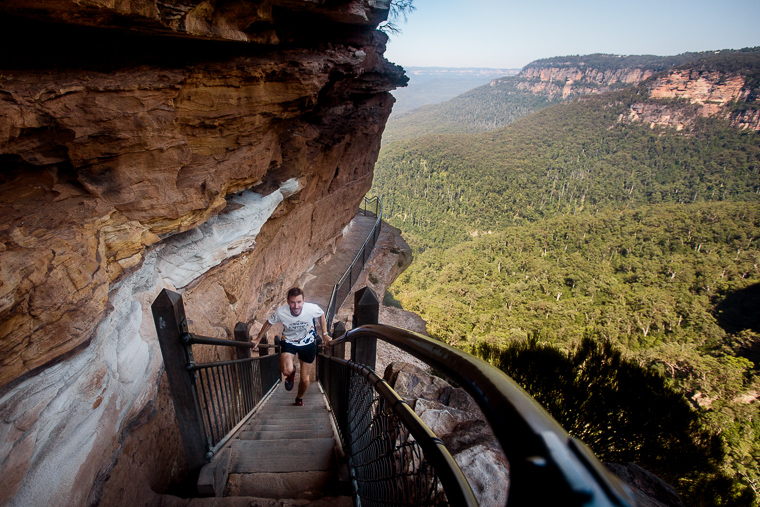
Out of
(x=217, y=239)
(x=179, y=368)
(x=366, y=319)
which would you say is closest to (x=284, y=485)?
(x=179, y=368)

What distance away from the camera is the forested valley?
5.89 m

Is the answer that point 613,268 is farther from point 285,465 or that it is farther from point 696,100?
point 696,100

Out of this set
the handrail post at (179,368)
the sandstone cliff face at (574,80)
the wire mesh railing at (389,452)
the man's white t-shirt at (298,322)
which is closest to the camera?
the wire mesh railing at (389,452)

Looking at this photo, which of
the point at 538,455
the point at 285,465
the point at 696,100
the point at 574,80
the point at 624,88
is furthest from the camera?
the point at 574,80

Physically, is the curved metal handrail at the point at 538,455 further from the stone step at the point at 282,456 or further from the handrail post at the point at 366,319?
the stone step at the point at 282,456

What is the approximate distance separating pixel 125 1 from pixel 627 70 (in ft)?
565

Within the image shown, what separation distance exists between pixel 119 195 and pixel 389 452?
3.23 m

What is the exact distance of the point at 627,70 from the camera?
13238cm

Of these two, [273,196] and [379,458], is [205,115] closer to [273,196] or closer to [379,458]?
[273,196]

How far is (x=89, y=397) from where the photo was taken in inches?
102

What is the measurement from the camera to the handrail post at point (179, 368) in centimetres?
191

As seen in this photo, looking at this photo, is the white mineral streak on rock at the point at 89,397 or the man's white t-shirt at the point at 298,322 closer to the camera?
the white mineral streak on rock at the point at 89,397

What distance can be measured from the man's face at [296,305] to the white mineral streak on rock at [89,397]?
4.28 ft

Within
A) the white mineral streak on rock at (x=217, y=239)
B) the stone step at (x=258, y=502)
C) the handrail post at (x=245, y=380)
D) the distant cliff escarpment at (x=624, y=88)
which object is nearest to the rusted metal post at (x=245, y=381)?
the handrail post at (x=245, y=380)
